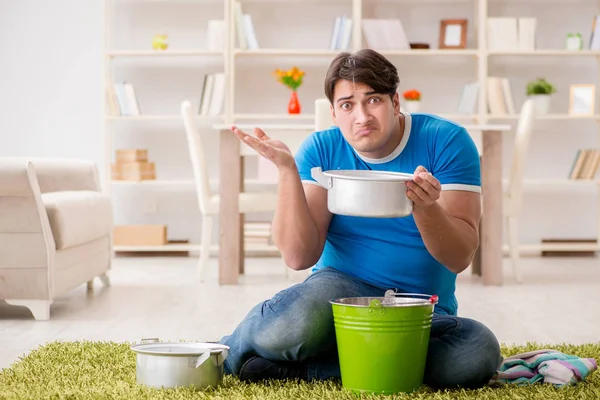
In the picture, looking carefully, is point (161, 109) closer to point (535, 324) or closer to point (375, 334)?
point (535, 324)

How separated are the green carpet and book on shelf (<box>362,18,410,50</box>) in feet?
12.5

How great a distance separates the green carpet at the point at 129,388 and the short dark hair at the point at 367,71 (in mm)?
634

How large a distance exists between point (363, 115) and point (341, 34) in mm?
3922

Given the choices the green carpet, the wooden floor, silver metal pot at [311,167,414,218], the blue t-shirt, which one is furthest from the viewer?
the wooden floor

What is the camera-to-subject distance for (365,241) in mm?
2027

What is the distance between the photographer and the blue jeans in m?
1.93

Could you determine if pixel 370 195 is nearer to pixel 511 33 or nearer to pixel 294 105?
pixel 294 105

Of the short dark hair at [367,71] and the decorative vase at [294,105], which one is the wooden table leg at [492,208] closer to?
the decorative vase at [294,105]

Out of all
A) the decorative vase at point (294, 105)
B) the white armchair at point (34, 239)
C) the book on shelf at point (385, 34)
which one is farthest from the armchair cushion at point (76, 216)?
the book on shelf at point (385, 34)

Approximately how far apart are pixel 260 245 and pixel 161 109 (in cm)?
114

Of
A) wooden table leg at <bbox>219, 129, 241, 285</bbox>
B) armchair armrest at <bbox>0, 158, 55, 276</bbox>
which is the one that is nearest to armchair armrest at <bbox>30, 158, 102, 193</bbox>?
armchair armrest at <bbox>0, 158, 55, 276</bbox>

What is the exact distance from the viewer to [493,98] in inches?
223

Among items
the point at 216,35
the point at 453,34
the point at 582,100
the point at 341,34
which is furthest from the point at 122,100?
the point at 582,100

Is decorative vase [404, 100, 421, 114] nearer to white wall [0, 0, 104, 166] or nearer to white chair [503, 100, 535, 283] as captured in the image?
white chair [503, 100, 535, 283]
